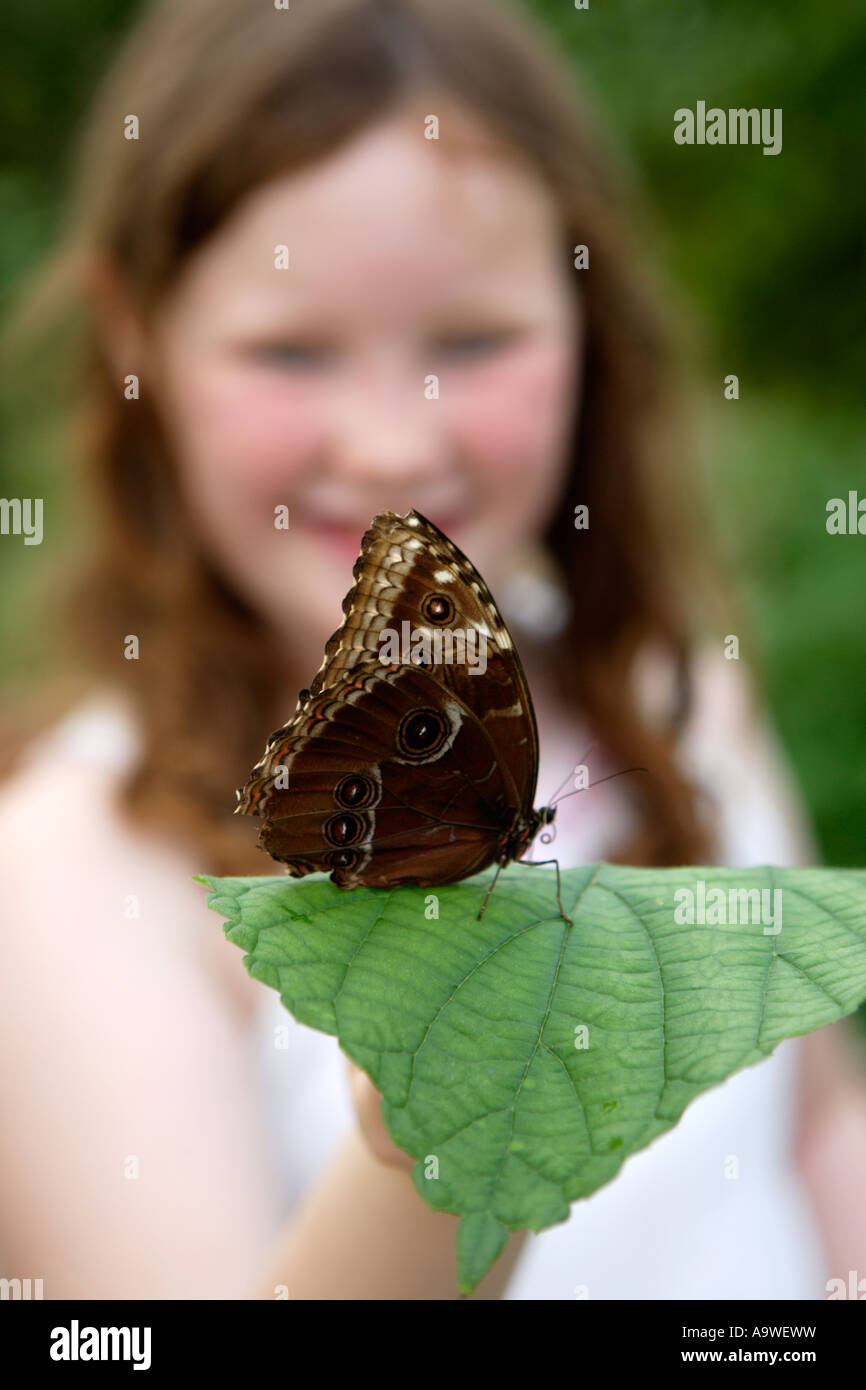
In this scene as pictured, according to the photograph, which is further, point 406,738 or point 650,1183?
point 650,1183

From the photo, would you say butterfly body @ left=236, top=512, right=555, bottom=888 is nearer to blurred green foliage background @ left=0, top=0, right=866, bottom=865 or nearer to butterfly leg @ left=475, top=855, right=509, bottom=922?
butterfly leg @ left=475, top=855, right=509, bottom=922

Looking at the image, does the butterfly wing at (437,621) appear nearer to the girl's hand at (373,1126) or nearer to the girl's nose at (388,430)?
the girl's hand at (373,1126)

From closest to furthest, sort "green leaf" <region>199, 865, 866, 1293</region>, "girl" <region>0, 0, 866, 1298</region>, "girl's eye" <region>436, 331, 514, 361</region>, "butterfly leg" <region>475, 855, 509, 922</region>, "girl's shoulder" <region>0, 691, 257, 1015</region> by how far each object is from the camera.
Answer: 1. "green leaf" <region>199, 865, 866, 1293</region>
2. "butterfly leg" <region>475, 855, 509, 922</region>
3. "girl" <region>0, 0, 866, 1298</region>
4. "girl's shoulder" <region>0, 691, 257, 1015</region>
5. "girl's eye" <region>436, 331, 514, 361</region>

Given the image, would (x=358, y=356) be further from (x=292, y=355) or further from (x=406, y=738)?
(x=406, y=738)

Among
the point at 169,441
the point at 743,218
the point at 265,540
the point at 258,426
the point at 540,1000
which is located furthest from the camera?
the point at 743,218

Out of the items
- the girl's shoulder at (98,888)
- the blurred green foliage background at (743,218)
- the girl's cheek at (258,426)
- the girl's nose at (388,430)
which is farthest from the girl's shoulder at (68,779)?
the blurred green foliage background at (743,218)

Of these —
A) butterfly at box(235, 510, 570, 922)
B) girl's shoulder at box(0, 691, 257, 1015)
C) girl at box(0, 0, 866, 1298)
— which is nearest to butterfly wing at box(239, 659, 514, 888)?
butterfly at box(235, 510, 570, 922)

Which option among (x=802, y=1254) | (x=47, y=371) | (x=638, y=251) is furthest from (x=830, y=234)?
(x=802, y=1254)

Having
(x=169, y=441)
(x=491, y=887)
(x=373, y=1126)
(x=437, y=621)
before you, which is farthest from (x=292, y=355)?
(x=373, y=1126)
